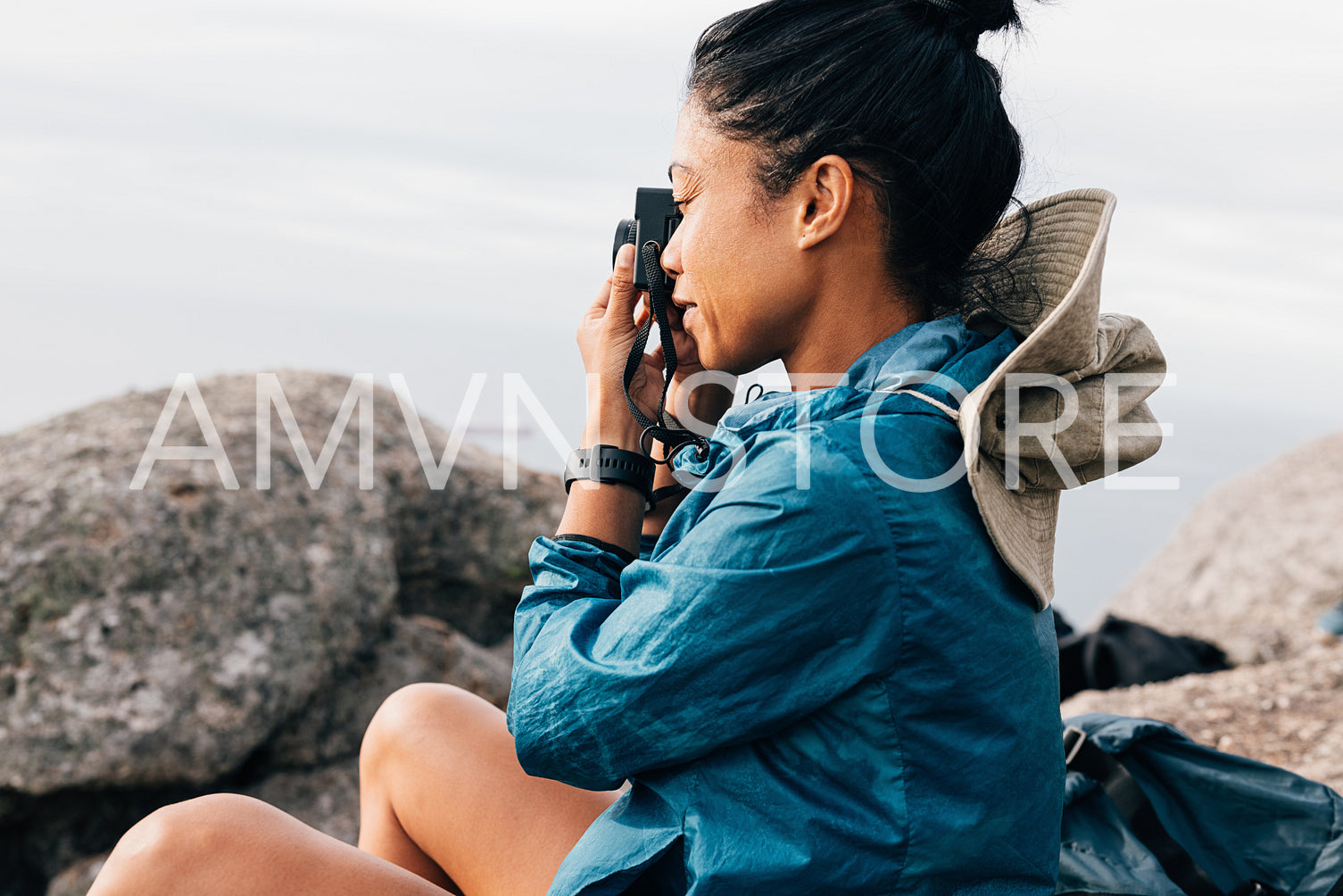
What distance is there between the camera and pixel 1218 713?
4445 millimetres

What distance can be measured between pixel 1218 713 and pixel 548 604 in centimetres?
354

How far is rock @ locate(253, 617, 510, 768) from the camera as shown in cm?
391

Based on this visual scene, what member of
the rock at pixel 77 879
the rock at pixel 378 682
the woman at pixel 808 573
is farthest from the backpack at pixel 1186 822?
the rock at pixel 77 879

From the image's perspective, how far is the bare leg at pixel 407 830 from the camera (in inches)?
82.7

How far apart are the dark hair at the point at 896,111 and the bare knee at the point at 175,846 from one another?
5.06 feet

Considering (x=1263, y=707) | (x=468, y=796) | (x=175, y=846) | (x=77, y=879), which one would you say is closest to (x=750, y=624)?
(x=468, y=796)

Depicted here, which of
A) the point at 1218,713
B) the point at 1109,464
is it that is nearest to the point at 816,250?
the point at 1109,464

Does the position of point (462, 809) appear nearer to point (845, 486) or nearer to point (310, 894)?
point (310, 894)

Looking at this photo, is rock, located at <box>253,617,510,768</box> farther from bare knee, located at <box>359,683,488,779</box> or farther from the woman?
the woman

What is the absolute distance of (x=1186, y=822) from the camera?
262 cm

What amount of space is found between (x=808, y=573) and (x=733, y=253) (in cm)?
68

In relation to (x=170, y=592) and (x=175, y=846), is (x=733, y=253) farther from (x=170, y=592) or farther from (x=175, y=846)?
(x=170, y=592)

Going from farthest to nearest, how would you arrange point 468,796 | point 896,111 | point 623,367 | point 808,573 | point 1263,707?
point 1263,707 < point 468,796 < point 623,367 < point 896,111 < point 808,573

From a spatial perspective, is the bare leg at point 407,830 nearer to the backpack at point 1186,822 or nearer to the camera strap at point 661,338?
the camera strap at point 661,338
